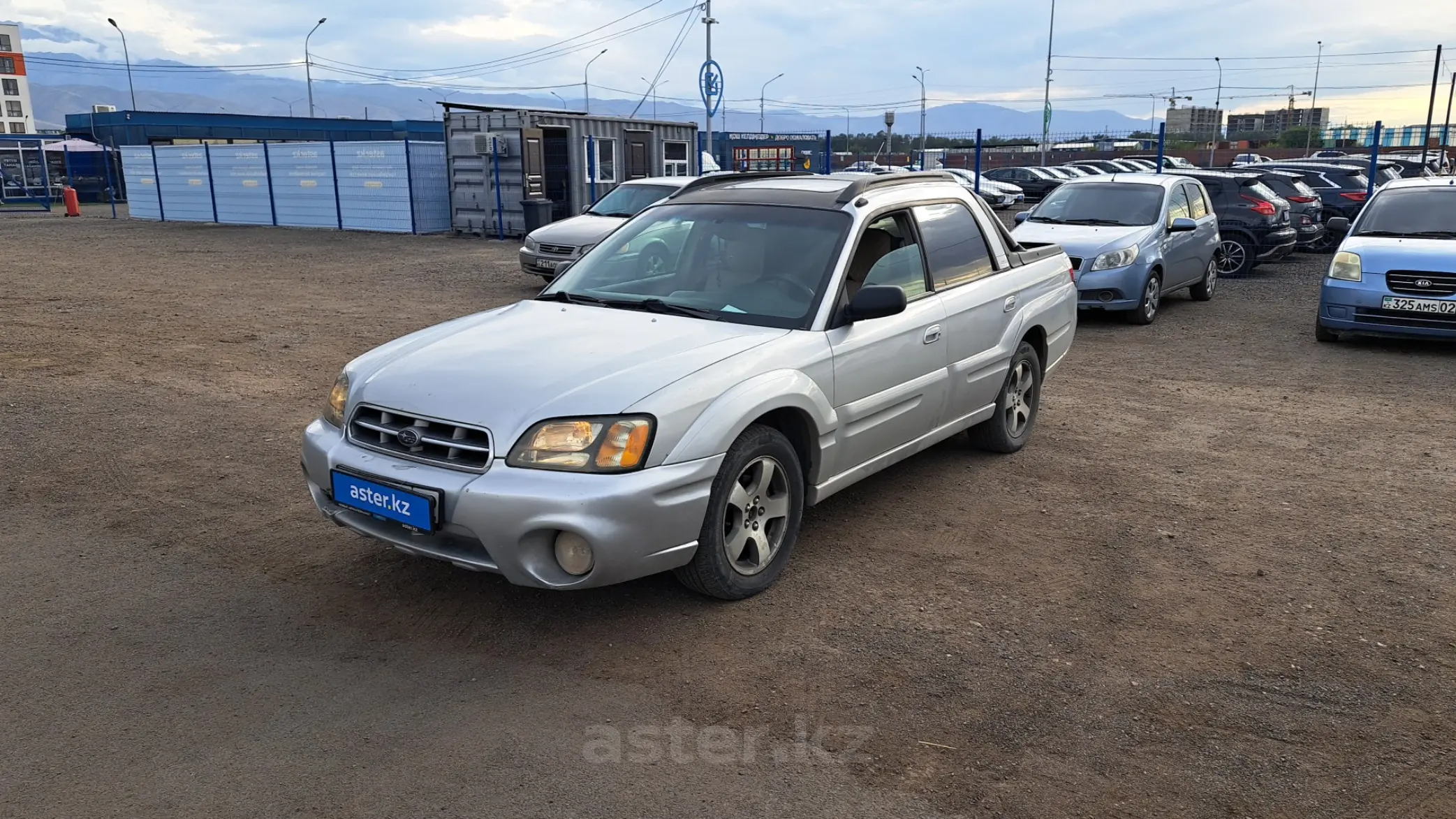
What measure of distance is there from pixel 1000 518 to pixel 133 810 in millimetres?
3934

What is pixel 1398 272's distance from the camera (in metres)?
9.59

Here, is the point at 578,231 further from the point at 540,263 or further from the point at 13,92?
the point at 13,92

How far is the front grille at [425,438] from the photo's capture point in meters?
3.73

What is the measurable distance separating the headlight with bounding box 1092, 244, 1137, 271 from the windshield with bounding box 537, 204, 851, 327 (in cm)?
747

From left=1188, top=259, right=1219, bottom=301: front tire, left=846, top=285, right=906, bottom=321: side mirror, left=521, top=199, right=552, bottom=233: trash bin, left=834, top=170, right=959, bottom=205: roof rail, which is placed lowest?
left=1188, top=259, right=1219, bottom=301: front tire

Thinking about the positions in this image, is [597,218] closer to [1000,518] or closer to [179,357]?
[179,357]

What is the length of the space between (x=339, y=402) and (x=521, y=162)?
19571mm

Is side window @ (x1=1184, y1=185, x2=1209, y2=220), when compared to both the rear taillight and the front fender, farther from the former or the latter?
the front fender

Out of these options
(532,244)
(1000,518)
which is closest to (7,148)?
(532,244)

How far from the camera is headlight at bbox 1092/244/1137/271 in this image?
37.8 feet

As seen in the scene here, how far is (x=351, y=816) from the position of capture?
291cm

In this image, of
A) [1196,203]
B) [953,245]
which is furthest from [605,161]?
[953,245]

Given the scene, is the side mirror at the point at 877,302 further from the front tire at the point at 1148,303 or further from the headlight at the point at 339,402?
the front tire at the point at 1148,303
